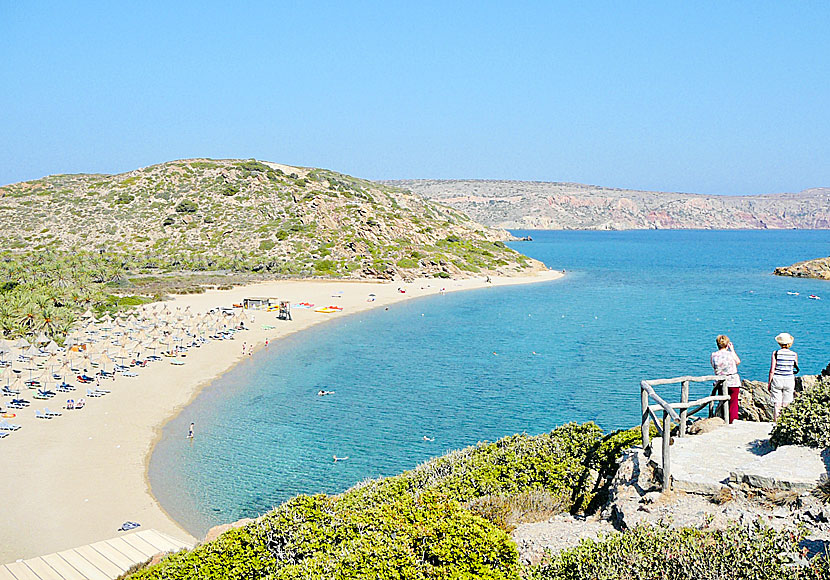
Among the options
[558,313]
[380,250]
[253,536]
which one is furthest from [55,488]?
[380,250]

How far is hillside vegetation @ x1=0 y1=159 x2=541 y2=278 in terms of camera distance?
74.1 meters

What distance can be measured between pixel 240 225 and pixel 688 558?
81.2 meters

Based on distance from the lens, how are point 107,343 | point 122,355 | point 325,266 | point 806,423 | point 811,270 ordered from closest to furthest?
point 806,423
point 122,355
point 107,343
point 325,266
point 811,270

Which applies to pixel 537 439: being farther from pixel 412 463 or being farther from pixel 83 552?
pixel 83 552

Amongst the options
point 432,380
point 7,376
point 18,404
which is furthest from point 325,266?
point 18,404

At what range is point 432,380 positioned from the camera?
2931 cm

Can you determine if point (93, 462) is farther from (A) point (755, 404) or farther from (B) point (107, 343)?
(A) point (755, 404)

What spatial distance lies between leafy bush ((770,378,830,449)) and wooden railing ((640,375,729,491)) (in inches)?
38.4

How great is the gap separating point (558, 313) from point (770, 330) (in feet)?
45.6

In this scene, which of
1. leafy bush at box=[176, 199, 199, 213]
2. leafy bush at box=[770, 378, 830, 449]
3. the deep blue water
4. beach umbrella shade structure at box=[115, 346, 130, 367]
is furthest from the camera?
leafy bush at box=[176, 199, 199, 213]

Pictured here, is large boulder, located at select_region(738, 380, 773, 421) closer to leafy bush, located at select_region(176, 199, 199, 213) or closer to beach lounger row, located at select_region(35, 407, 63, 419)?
beach lounger row, located at select_region(35, 407, 63, 419)

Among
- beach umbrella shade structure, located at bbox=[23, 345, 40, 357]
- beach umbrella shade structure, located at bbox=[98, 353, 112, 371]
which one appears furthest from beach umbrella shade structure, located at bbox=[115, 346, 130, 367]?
beach umbrella shade structure, located at bbox=[23, 345, 40, 357]

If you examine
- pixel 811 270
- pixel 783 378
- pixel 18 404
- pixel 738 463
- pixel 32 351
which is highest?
pixel 783 378

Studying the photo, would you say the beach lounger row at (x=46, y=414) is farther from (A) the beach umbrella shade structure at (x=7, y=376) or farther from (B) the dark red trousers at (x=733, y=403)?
(B) the dark red trousers at (x=733, y=403)
